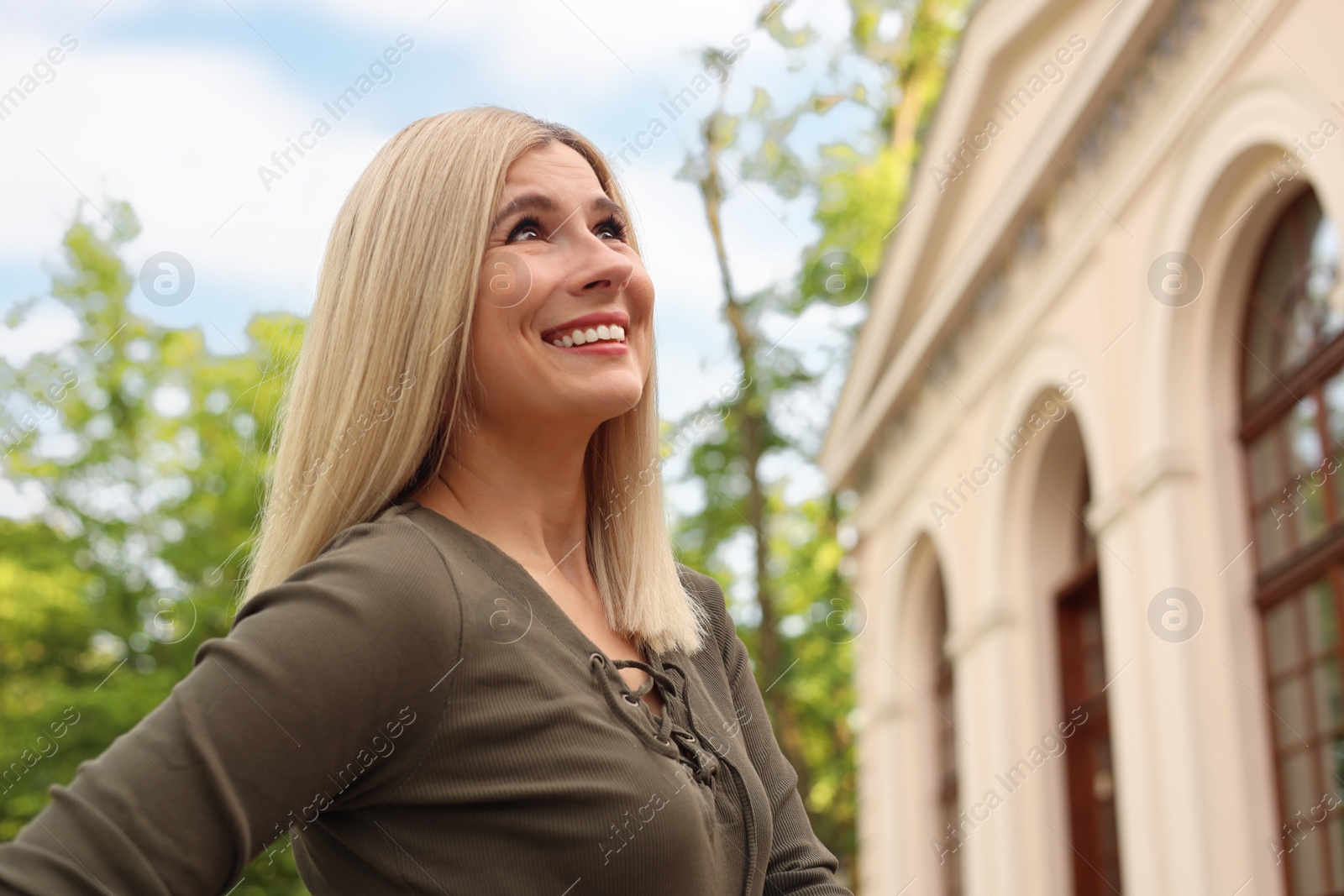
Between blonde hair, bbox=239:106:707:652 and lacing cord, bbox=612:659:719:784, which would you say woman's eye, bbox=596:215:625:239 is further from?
lacing cord, bbox=612:659:719:784

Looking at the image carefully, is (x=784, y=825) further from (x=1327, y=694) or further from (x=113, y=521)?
(x=113, y=521)

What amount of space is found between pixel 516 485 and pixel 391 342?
0.24m

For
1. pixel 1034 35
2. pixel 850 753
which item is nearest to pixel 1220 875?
pixel 1034 35

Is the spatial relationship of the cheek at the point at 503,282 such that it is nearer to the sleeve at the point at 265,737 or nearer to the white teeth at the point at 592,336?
the white teeth at the point at 592,336

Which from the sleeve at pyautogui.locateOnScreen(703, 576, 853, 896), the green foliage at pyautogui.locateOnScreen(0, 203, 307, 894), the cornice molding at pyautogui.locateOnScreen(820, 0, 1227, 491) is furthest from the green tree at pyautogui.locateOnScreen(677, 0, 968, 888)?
the sleeve at pyautogui.locateOnScreen(703, 576, 853, 896)

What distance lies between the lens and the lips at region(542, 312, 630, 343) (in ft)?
4.88

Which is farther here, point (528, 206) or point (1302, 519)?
point (1302, 519)

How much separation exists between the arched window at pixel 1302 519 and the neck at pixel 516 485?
20.6ft

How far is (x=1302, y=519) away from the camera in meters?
7.70

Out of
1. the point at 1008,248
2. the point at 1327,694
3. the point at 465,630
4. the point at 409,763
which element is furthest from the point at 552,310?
the point at 1008,248

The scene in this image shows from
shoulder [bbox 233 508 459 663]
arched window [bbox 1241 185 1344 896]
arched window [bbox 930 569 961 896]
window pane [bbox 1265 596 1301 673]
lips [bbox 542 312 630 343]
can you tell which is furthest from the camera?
arched window [bbox 930 569 961 896]

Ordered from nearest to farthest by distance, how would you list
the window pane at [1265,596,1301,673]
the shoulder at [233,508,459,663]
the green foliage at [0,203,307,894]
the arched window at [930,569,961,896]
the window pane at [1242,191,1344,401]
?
the shoulder at [233,508,459,663] → the window pane at [1242,191,1344,401] → the window pane at [1265,596,1301,673] → the arched window at [930,569,961,896] → the green foliage at [0,203,307,894]

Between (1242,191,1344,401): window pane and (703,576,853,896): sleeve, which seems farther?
(1242,191,1344,401): window pane

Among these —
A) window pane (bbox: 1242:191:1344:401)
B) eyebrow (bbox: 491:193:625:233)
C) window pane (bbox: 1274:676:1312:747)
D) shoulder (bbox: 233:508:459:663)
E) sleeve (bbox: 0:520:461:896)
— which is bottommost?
sleeve (bbox: 0:520:461:896)
